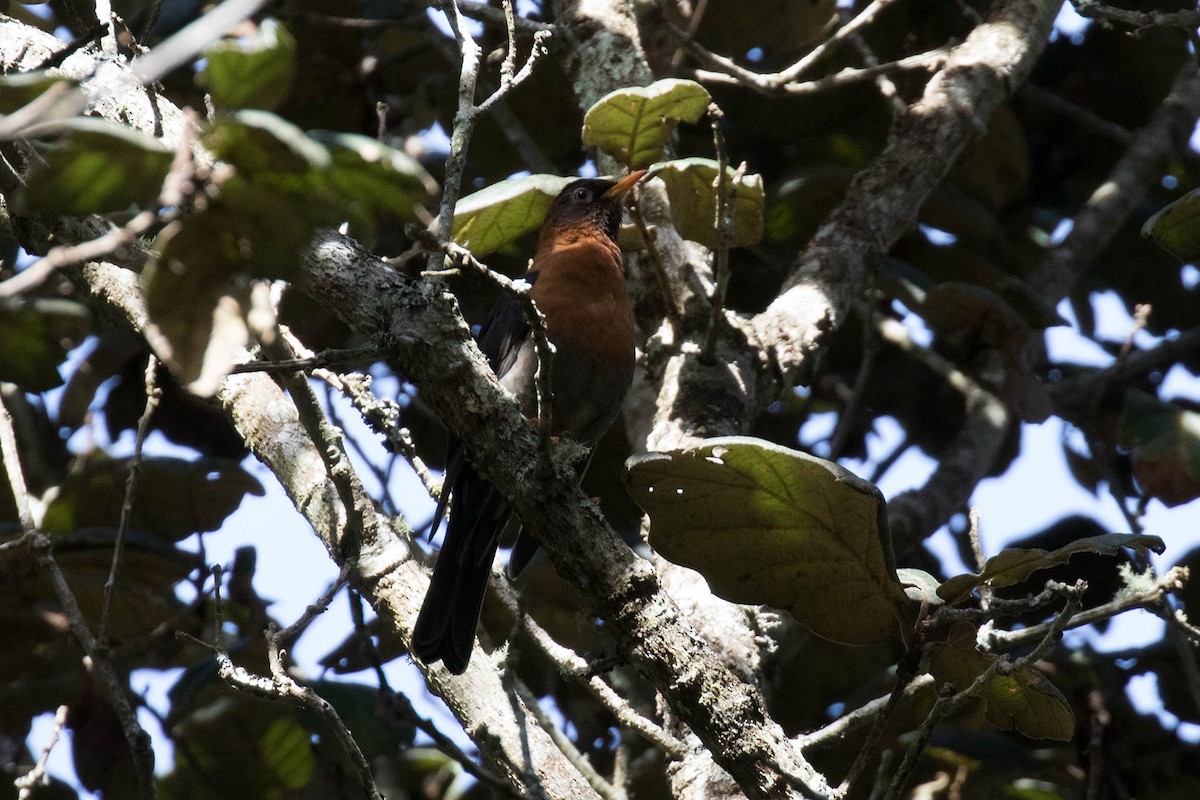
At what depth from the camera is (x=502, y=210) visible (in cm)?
318

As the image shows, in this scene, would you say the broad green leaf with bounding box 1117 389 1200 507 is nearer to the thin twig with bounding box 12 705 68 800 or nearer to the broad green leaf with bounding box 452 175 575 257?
the broad green leaf with bounding box 452 175 575 257

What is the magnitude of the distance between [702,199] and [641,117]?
30cm

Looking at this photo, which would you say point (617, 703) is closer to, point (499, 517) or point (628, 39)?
point (499, 517)

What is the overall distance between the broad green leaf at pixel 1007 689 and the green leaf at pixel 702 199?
1.33 m

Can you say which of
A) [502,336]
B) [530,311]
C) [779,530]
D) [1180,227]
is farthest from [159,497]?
[1180,227]

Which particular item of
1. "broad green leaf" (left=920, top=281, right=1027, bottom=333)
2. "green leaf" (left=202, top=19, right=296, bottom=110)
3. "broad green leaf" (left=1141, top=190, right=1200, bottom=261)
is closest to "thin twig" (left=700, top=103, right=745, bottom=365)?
"broad green leaf" (left=1141, top=190, right=1200, bottom=261)

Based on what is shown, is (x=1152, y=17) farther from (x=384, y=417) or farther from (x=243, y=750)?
(x=243, y=750)

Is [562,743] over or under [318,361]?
under

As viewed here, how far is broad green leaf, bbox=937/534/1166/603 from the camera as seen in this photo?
2.06m

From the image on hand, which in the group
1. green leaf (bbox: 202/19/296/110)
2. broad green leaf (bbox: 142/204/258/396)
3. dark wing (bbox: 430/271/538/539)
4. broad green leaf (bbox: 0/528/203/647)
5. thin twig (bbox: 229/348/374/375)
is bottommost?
broad green leaf (bbox: 142/204/258/396)

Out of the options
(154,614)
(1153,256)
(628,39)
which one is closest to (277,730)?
(154,614)

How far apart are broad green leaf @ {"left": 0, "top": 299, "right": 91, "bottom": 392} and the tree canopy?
0.02m

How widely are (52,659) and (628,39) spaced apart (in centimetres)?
308

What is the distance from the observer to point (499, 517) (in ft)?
13.2
